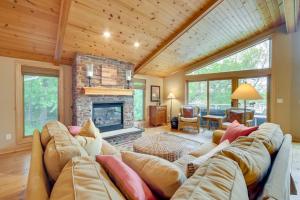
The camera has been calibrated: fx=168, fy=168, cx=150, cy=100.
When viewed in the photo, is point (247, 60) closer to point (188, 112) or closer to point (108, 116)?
point (188, 112)

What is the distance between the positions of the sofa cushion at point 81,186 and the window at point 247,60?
590 cm

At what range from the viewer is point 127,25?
3748 mm

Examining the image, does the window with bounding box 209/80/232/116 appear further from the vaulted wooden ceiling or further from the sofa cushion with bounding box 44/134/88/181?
the sofa cushion with bounding box 44/134/88/181

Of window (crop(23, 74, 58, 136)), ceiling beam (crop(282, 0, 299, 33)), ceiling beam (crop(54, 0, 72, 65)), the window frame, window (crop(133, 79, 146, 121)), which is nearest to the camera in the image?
ceiling beam (crop(54, 0, 72, 65))

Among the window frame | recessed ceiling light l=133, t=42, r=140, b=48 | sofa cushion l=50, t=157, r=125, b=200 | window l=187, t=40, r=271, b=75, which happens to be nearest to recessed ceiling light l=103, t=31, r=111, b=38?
recessed ceiling light l=133, t=42, r=140, b=48

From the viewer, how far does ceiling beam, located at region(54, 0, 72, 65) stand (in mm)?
2877

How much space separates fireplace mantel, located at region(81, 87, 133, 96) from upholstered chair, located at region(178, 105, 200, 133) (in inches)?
78.6

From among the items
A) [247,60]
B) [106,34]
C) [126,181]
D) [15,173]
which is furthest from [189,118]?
[126,181]

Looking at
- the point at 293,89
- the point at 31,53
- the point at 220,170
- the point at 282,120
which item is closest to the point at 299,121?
the point at 282,120

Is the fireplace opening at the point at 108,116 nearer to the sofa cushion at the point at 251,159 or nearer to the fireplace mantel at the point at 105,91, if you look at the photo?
the fireplace mantel at the point at 105,91

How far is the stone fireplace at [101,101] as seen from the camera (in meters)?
4.30

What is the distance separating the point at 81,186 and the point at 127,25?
144 inches

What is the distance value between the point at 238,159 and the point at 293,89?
5.10 metres

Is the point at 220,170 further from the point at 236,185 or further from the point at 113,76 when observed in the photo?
the point at 113,76
